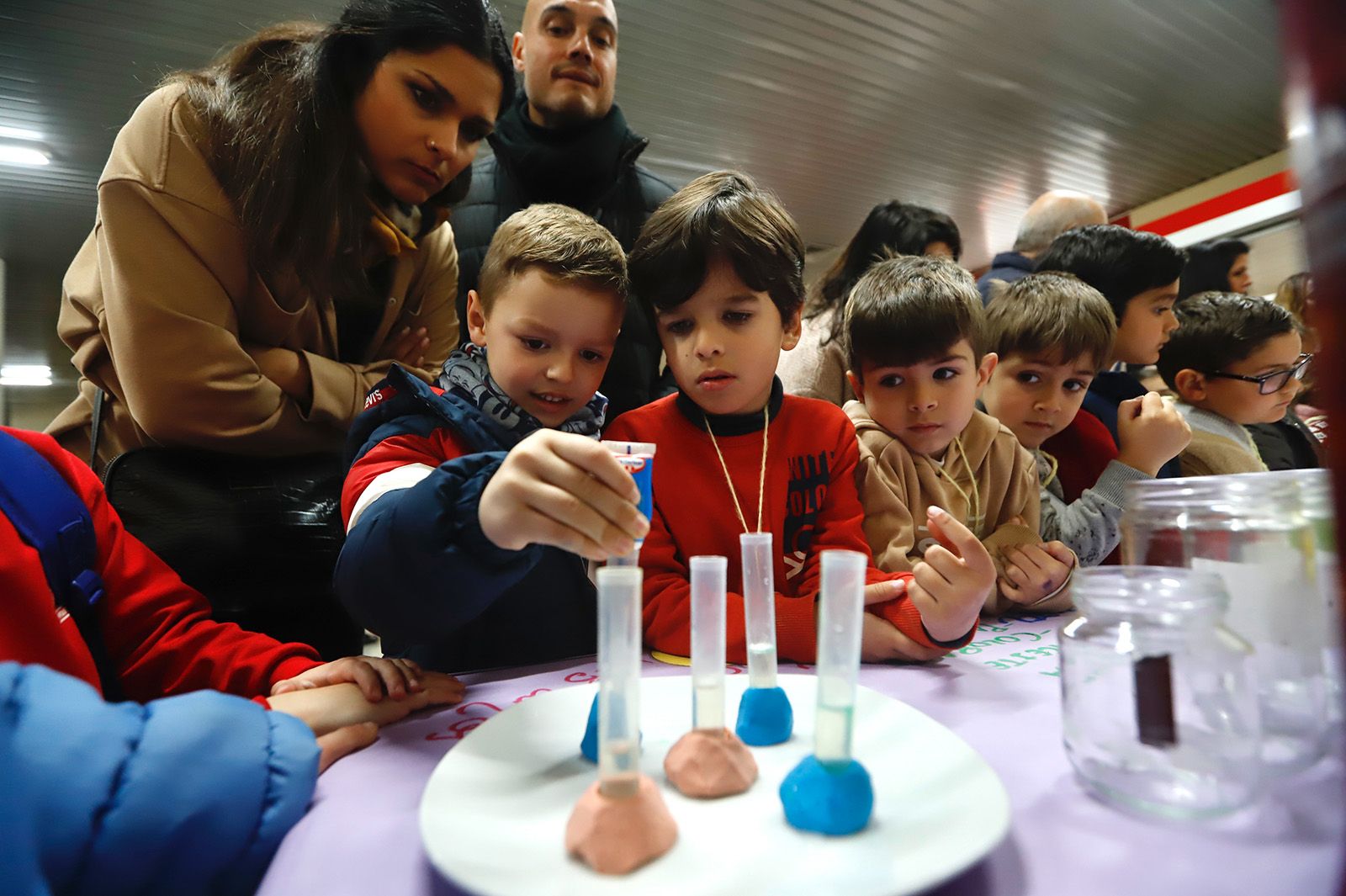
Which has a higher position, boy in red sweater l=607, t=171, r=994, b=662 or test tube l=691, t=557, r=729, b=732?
boy in red sweater l=607, t=171, r=994, b=662

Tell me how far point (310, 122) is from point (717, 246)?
634 mm

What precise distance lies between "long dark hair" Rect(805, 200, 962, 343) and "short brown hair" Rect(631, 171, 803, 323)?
2.35ft

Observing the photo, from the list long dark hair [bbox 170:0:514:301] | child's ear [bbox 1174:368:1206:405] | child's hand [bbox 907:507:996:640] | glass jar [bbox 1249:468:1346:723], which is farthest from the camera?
child's ear [bbox 1174:368:1206:405]

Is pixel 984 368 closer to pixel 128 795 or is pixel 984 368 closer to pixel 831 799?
pixel 831 799

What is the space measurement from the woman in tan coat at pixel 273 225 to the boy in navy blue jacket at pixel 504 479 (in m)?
Result: 0.24

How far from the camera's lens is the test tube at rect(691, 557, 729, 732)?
19.4 inches

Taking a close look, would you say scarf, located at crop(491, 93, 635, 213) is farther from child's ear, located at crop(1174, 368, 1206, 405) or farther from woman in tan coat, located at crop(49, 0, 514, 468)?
child's ear, located at crop(1174, 368, 1206, 405)

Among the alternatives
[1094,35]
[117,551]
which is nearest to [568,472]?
[117,551]

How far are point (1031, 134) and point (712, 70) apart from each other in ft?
7.42

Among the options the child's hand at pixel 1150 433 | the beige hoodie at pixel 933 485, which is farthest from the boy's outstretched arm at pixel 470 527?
the child's hand at pixel 1150 433

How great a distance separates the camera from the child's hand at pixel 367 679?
0.66 meters

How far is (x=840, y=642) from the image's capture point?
1.35 feet

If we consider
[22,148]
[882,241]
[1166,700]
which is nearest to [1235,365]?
[882,241]

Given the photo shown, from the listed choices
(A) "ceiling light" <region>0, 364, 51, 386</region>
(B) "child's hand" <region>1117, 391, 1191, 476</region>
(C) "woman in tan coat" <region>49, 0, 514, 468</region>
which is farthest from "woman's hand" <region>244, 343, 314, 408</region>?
(A) "ceiling light" <region>0, 364, 51, 386</region>
